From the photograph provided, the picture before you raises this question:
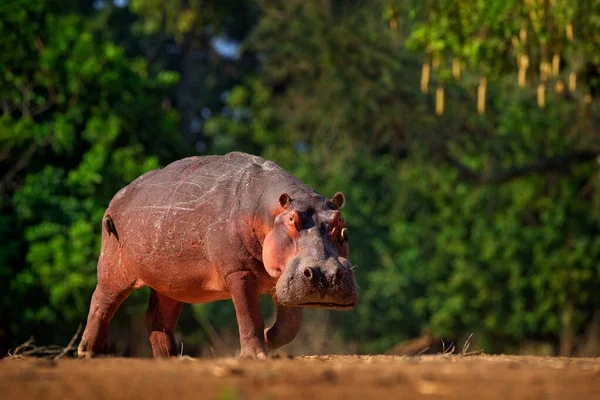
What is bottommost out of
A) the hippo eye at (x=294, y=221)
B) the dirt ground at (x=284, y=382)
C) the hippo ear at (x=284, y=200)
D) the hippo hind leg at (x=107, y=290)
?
the dirt ground at (x=284, y=382)

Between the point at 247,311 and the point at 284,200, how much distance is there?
3.09 ft

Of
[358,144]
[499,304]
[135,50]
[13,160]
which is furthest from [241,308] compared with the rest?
[135,50]

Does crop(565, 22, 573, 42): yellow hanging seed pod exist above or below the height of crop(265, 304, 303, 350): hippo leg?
above

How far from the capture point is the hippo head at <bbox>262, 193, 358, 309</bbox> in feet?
26.8

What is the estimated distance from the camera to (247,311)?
8.80 m

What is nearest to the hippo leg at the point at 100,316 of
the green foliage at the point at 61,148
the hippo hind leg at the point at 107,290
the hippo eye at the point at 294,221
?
the hippo hind leg at the point at 107,290

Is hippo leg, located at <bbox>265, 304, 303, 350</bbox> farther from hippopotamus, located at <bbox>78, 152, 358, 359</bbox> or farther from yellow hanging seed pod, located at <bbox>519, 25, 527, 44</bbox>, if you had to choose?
yellow hanging seed pod, located at <bbox>519, 25, 527, 44</bbox>

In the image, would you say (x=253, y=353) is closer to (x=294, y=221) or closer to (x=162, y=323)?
(x=294, y=221)

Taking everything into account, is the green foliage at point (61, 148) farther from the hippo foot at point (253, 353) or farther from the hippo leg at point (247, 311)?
the hippo foot at point (253, 353)

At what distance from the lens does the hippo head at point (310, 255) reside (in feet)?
26.8

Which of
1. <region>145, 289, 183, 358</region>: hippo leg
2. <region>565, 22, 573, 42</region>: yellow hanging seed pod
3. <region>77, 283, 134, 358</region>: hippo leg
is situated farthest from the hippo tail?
<region>565, 22, 573, 42</region>: yellow hanging seed pod

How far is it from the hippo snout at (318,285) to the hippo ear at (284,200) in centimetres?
59

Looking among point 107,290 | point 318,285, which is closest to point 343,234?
point 318,285

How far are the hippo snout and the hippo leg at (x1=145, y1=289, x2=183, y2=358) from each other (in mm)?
2592
